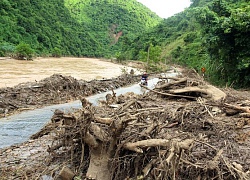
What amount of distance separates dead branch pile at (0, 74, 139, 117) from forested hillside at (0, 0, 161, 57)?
29.8 m

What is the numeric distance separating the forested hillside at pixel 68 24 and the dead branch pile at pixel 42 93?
2977 cm

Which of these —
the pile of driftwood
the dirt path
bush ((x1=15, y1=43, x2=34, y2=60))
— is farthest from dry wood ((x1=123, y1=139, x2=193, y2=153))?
bush ((x1=15, y1=43, x2=34, y2=60))

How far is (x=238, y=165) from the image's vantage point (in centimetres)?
417

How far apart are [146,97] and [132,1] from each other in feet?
462

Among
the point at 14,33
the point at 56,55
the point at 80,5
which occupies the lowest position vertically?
the point at 56,55

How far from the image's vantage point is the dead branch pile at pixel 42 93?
43.5ft

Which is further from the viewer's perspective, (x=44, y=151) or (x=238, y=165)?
(x=44, y=151)

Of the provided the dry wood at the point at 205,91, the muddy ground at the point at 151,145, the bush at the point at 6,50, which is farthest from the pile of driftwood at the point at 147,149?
the bush at the point at 6,50

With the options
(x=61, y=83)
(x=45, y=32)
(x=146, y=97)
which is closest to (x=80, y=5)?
(x=45, y=32)

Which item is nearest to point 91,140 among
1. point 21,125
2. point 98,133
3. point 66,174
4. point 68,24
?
point 98,133

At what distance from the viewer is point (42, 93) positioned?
15.7m

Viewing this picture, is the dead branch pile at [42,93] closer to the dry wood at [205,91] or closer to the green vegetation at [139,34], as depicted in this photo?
the dry wood at [205,91]

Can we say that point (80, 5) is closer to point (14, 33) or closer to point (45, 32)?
point (45, 32)

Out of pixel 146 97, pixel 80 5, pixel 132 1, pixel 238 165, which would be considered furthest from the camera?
pixel 132 1
